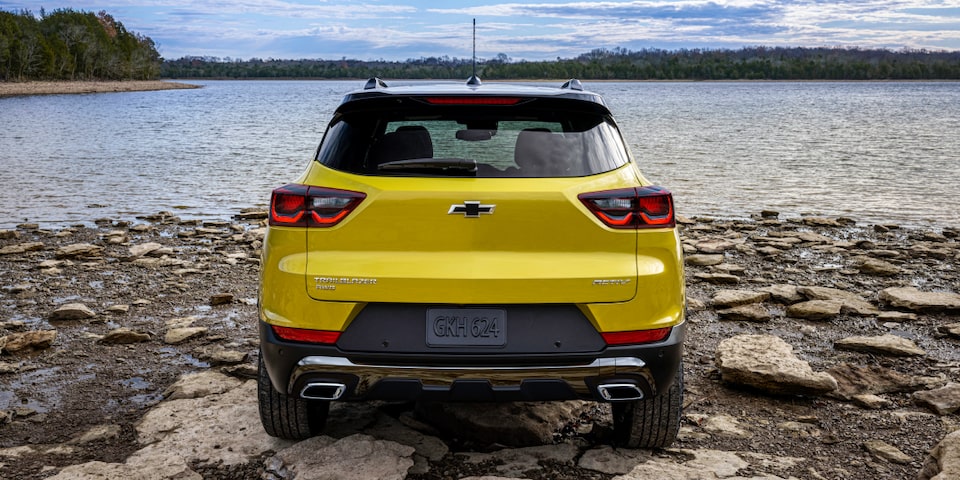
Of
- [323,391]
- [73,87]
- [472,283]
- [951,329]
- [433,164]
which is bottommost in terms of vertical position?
[951,329]

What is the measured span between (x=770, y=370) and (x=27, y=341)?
4857 millimetres

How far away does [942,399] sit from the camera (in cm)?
454

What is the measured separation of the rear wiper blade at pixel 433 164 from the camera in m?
3.24

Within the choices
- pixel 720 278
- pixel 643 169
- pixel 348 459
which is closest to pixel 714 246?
pixel 720 278

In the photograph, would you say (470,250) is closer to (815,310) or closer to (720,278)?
(815,310)

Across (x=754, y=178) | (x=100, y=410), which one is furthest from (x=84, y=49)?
(x=100, y=410)

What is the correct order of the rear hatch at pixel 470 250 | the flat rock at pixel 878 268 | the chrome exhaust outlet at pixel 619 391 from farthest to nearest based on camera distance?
1. the flat rock at pixel 878 268
2. the chrome exhaust outlet at pixel 619 391
3. the rear hatch at pixel 470 250

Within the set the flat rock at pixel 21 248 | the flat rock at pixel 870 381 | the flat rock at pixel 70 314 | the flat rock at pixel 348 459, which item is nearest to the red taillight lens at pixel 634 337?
the flat rock at pixel 348 459

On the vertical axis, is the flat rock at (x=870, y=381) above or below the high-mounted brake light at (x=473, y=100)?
below

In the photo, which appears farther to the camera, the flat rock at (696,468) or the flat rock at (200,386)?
the flat rock at (200,386)

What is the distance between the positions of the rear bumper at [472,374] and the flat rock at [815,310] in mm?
3820

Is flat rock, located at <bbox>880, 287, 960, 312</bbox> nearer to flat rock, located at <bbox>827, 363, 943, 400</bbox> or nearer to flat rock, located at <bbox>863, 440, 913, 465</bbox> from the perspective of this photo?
flat rock, located at <bbox>827, 363, 943, 400</bbox>

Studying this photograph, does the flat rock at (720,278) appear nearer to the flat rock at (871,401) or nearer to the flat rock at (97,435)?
the flat rock at (871,401)

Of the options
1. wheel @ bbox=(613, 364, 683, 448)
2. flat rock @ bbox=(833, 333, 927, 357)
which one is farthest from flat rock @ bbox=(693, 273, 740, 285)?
wheel @ bbox=(613, 364, 683, 448)
